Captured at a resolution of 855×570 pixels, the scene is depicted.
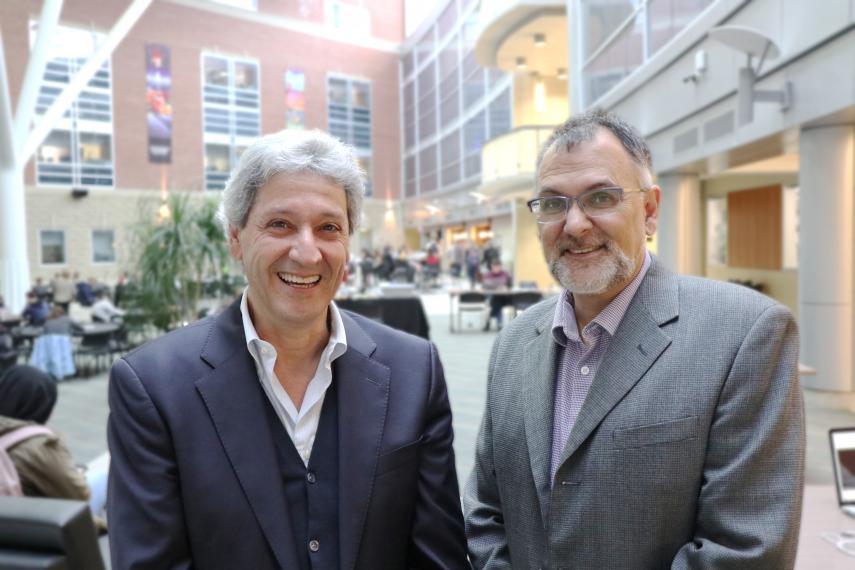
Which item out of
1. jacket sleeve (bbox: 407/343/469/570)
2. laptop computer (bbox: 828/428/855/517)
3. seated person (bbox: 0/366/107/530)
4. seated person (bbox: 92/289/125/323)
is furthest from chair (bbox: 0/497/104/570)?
seated person (bbox: 92/289/125/323)

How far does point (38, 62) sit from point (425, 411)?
450 inches

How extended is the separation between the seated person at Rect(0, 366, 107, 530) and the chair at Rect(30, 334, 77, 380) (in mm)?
5971

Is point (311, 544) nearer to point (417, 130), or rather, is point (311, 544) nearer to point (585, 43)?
→ point (585, 43)

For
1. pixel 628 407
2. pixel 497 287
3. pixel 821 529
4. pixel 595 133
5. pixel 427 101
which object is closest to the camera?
pixel 628 407

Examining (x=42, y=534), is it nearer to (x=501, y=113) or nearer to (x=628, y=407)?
(x=628, y=407)

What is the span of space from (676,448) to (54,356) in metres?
8.98

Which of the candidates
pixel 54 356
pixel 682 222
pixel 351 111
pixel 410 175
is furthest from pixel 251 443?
pixel 410 175

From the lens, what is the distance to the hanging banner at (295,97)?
3234 centimetres

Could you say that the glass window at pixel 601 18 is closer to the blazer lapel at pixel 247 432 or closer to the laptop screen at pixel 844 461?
the laptop screen at pixel 844 461

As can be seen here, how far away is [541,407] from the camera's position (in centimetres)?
141

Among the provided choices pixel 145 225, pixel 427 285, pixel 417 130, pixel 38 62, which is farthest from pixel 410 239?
pixel 145 225

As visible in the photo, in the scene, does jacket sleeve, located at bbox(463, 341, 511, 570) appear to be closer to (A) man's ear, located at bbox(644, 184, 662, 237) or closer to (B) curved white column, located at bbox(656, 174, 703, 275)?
(A) man's ear, located at bbox(644, 184, 662, 237)

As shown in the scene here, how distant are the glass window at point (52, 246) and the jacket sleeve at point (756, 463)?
27932 millimetres

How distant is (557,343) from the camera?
148cm
